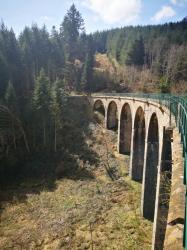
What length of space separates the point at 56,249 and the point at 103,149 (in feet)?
72.0

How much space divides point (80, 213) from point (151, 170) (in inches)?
367

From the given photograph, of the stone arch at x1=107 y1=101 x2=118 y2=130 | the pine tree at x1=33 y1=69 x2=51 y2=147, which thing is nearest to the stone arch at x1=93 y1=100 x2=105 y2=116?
the stone arch at x1=107 y1=101 x2=118 y2=130

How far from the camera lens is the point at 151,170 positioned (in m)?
26.8

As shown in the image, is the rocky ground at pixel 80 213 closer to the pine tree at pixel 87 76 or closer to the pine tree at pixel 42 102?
the pine tree at pixel 42 102

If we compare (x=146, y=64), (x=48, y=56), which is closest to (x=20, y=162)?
(x=48, y=56)

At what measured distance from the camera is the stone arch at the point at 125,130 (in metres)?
40.9

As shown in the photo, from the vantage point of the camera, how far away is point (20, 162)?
131ft

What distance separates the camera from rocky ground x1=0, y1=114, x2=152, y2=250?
23.4 m

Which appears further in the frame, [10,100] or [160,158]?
[10,100]

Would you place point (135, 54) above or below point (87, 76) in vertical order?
above

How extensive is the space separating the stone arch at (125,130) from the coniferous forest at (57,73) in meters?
11.2

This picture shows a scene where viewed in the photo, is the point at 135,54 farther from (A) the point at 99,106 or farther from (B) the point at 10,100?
(B) the point at 10,100

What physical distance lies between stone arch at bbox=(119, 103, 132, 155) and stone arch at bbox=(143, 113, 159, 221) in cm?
1420

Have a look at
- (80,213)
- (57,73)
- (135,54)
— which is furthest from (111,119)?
(135,54)
